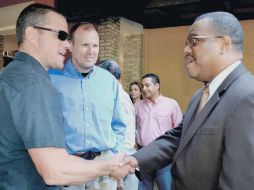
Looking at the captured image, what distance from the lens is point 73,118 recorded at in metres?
2.80

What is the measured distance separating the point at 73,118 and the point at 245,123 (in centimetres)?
149

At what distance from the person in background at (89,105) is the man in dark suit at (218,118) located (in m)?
0.89

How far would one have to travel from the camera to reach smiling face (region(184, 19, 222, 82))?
1.99m

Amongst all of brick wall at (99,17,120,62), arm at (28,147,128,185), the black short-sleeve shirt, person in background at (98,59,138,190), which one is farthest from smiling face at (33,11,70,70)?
brick wall at (99,17,120,62)

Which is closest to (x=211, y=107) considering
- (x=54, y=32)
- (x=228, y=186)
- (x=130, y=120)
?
(x=228, y=186)

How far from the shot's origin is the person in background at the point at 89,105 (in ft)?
9.17

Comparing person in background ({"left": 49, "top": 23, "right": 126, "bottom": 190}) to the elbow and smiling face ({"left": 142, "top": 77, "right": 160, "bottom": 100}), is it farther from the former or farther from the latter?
smiling face ({"left": 142, "top": 77, "right": 160, "bottom": 100})

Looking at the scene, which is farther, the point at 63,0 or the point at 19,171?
the point at 63,0

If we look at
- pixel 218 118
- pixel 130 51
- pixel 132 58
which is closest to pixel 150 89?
pixel 218 118

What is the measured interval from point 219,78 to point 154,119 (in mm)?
3333

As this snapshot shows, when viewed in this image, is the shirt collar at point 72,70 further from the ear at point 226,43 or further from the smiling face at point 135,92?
the smiling face at point 135,92

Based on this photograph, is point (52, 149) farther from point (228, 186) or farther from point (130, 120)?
point (130, 120)

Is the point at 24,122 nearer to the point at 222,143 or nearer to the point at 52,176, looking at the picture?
the point at 52,176

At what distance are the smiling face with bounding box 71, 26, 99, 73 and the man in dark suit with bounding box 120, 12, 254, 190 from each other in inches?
42.5
